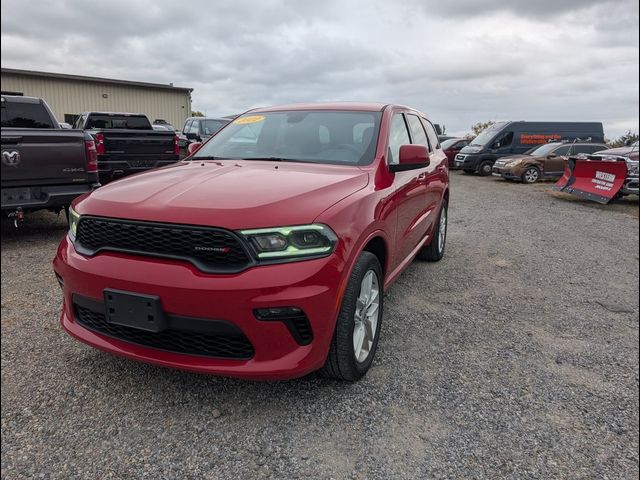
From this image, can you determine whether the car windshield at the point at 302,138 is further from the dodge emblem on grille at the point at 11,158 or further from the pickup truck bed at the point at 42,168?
the dodge emblem on grille at the point at 11,158

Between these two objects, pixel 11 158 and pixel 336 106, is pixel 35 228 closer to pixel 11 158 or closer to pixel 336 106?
pixel 11 158

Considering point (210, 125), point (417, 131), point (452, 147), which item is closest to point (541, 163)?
point (452, 147)

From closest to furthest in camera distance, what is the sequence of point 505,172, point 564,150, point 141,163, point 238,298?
point 238,298 < point 141,163 < point 505,172 < point 564,150

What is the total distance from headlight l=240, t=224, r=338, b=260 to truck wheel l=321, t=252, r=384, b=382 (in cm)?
32

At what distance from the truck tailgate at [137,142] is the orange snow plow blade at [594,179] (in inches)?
373

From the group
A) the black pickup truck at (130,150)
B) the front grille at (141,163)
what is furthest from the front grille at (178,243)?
the front grille at (141,163)

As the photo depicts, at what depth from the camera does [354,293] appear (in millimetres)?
2410

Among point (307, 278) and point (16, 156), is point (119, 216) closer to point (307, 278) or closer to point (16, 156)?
point (307, 278)

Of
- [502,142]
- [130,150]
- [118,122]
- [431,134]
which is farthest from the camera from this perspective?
[502,142]

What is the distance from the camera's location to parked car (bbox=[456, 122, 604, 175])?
58.1ft

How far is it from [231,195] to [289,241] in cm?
43

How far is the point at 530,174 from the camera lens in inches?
607

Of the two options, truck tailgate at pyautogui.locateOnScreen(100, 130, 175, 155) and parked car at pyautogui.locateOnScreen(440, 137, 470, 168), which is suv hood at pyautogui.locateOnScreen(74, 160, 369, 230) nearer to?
truck tailgate at pyautogui.locateOnScreen(100, 130, 175, 155)

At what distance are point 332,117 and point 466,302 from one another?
2052 mm
